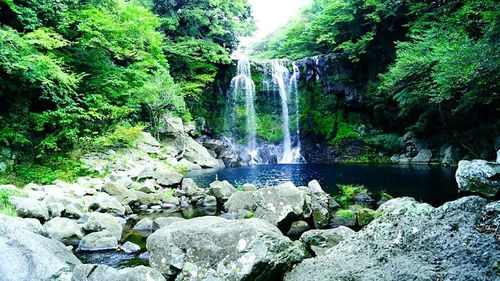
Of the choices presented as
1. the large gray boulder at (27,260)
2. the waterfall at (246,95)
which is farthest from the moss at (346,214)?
the waterfall at (246,95)

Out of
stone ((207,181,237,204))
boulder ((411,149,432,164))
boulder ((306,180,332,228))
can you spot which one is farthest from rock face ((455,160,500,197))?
boulder ((411,149,432,164))

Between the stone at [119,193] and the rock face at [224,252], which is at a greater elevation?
the rock face at [224,252]

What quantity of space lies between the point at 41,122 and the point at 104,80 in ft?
14.1

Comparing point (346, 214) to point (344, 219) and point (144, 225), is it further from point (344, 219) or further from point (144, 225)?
point (144, 225)

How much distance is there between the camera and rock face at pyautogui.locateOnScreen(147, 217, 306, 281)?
A: 142 inches

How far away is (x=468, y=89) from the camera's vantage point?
1497 centimetres

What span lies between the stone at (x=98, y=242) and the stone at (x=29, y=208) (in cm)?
178

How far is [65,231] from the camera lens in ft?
20.8

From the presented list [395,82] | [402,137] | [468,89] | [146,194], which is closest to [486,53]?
[468,89]

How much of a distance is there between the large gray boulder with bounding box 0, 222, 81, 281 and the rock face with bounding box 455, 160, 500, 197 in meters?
8.85

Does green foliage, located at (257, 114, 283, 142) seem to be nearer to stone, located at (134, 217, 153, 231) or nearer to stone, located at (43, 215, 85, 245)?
stone, located at (134, 217, 153, 231)

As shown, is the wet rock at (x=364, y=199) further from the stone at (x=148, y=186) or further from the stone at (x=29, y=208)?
the stone at (x=29, y=208)

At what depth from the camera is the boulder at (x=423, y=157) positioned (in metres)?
23.4

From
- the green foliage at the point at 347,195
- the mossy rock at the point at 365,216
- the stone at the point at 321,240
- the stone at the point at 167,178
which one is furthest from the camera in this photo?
the stone at the point at 167,178
